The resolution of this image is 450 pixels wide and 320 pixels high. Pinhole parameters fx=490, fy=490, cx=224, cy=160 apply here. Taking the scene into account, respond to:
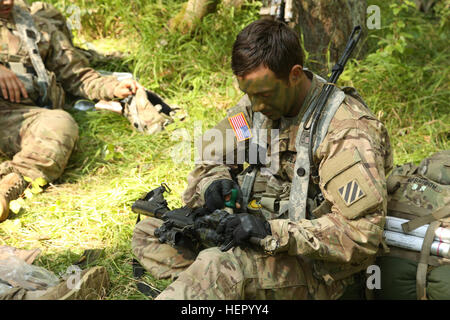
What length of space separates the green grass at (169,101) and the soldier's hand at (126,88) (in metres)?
0.28

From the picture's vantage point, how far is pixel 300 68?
2701mm

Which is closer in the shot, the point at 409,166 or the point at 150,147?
the point at 409,166

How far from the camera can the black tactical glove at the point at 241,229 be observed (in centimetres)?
241

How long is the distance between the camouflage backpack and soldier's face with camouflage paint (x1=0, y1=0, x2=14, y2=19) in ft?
13.1

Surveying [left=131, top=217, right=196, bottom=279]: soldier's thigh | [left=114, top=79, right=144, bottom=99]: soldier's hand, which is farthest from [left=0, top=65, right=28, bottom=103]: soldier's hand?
[left=131, top=217, right=196, bottom=279]: soldier's thigh

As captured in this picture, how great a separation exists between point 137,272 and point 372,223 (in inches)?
64.4

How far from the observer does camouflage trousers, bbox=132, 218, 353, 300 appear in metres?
2.37

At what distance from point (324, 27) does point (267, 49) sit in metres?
2.75

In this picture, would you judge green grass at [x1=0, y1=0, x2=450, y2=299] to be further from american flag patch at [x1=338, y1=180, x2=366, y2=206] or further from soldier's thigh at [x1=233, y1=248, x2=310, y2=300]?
american flag patch at [x1=338, y1=180, x2=366, y2=206]

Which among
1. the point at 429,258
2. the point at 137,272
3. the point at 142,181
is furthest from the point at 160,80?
the point at 429,258

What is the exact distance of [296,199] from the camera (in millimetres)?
2666

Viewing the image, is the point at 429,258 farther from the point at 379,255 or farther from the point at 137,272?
the point at 137,272

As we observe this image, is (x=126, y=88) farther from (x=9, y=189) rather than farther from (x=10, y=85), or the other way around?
(x=9, y=189)
